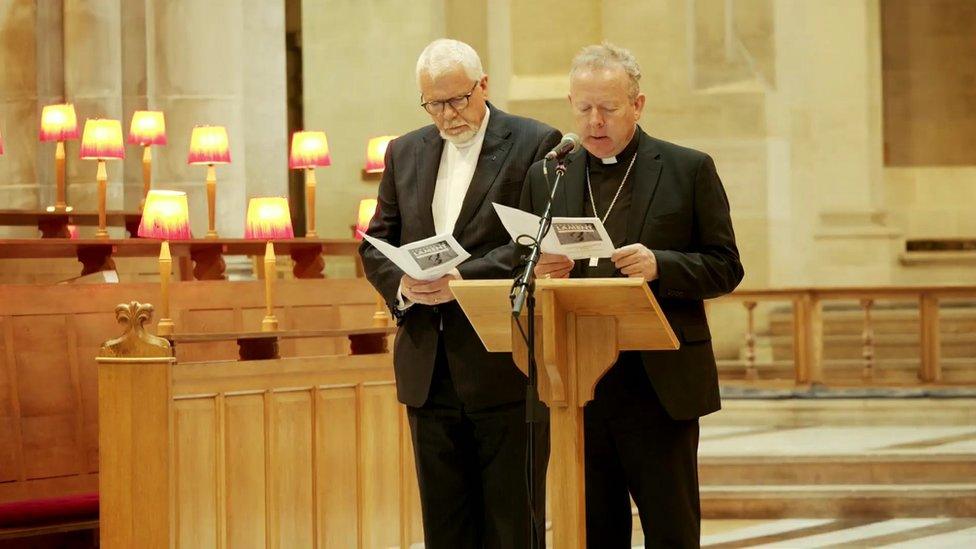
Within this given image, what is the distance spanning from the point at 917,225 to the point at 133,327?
849cm

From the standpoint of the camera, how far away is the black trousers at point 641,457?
323 cm

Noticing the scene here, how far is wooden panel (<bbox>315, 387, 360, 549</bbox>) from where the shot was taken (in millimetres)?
4949

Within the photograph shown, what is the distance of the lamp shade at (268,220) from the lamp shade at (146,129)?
1686 millimetres

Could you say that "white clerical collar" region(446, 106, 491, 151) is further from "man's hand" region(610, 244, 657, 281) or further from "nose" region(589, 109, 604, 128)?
"man's hand" region(610, 244, 657, 281)

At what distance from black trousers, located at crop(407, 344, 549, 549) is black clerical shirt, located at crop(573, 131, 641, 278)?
15.7 inches

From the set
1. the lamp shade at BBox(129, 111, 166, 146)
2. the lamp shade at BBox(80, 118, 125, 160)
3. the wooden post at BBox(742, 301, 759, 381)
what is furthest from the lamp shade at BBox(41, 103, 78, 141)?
the wooden post at BBox(742, 301, 759, 381)

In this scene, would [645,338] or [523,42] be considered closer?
[645,338]

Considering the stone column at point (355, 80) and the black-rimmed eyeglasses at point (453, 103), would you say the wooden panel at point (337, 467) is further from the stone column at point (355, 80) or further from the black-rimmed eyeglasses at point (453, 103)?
the stone column at point (355, 80)

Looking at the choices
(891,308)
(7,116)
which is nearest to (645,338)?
(891,308)

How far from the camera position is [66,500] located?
4.94m

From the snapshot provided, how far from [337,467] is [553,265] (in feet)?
7.03

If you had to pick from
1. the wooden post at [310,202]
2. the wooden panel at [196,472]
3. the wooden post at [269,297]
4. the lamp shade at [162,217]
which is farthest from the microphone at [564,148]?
the wooden post at [310,202]

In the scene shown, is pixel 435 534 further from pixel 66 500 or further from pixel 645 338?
pixel 66 500

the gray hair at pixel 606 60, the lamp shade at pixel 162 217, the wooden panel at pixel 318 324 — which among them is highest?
the gray hair at pixel 606 60
